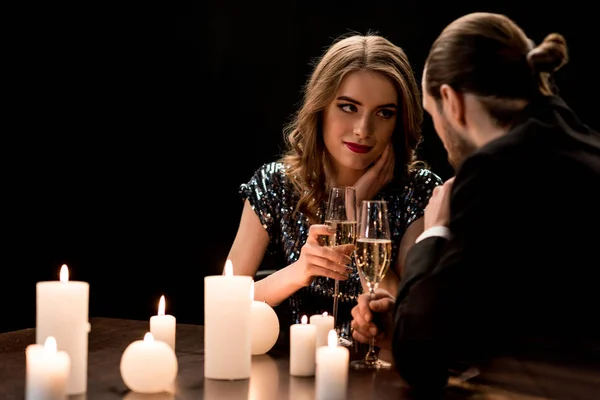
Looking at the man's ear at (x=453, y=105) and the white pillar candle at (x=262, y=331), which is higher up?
the man's ear at (x=453, y=105)

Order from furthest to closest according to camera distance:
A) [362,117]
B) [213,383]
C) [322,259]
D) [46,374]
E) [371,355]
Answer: [362,117] → [322,259] → [371,355] → [213,383] → [46,374]

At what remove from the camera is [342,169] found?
304 centimetres

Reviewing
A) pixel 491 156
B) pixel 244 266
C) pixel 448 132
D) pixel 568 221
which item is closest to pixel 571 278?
pixel 568 221

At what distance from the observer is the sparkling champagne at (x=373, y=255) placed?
1.81 m

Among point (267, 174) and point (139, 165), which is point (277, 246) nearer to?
point (267, 174)

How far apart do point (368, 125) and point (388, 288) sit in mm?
565

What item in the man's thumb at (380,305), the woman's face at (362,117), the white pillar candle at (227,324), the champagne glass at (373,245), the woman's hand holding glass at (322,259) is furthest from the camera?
the woman's face at (362,117)

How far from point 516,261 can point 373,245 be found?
0.38 m

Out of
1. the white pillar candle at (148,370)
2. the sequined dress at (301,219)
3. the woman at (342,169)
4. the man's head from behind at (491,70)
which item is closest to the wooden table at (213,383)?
the white pillar candle at (148,370)

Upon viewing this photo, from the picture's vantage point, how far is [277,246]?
10.3 feet

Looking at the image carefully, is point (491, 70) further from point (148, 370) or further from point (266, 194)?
point (266, 194)

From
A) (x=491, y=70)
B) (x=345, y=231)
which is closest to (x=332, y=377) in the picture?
(x=345, y=231)

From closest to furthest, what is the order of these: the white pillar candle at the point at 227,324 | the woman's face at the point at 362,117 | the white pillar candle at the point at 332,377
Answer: the white pillar candle at the point at 332,377
the white pillar candle at the point at 227,324
the woman's face at the point at 362,117

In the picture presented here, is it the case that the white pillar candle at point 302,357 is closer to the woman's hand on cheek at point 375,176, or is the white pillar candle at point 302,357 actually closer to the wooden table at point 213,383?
the wooden table at point 213,383
